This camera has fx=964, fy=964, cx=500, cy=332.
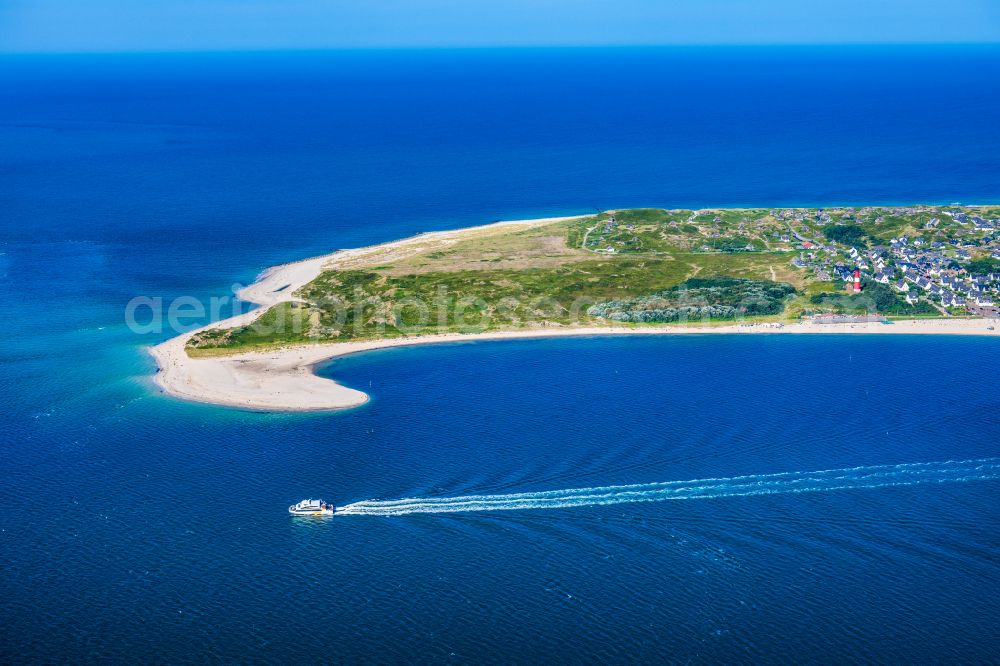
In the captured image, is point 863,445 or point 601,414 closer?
point 863,445

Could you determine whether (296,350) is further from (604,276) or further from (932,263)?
(932,263)

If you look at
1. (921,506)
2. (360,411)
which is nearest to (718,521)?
(921,506)

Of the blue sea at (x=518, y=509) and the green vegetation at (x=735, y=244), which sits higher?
the green vegetation at (x=735, y=244)

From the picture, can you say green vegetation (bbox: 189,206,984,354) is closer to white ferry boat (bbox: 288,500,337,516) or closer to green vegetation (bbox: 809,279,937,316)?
green vegetation (bbox: 809,279,937,316)

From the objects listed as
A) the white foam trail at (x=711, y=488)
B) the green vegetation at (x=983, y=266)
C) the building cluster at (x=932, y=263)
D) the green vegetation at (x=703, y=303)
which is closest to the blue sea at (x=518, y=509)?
the white foam trail at (x=711, y=488)

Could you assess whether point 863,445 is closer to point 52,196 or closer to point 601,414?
point 601,414

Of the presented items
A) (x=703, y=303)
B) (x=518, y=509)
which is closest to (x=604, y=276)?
(x=703, y=303)

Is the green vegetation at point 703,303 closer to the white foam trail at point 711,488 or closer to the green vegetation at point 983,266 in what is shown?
the green vegetation at point 983,266
